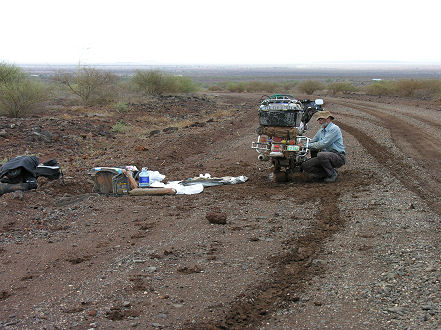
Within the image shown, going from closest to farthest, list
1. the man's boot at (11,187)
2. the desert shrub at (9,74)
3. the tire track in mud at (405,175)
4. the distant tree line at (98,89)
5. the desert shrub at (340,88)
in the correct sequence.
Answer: the tire track in mud at (405,175)
the man's boot at (11,187)
the distant tree line at (98,89)
the desert shrub at (9,74)
the desert shrub at (340,88)

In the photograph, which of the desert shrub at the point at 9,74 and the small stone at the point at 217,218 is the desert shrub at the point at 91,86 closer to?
the desert shrub at the point at 9,74

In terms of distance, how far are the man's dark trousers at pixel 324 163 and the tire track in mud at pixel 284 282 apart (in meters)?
1.89

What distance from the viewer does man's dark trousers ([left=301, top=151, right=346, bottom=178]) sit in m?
8.91

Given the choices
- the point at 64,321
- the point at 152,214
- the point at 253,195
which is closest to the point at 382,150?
the point at 253,195

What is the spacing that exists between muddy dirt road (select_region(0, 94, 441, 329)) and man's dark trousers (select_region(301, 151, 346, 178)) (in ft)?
0.93

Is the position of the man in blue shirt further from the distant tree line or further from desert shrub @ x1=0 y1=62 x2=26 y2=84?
desert shrub @ x1=0 y1=62 x2=26 y2=84

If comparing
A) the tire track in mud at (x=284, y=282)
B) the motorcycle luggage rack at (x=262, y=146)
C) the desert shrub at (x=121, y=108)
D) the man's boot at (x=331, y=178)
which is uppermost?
the motorcycle luggage rack at (x=262, y=146)

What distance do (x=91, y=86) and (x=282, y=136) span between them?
22983 millimetres

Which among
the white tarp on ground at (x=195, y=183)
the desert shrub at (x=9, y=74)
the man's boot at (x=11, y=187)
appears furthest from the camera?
the desert shrub at (x=9, y=74)

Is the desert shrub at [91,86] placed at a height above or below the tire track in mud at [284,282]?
above

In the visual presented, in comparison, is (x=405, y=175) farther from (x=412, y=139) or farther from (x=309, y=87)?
(x=309, y=87)

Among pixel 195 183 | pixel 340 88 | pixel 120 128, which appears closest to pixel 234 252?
pixel 195 183

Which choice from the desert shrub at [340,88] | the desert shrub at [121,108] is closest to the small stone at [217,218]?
the desert shrub at [121,108]

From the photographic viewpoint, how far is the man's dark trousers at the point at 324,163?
8914 millimetres
